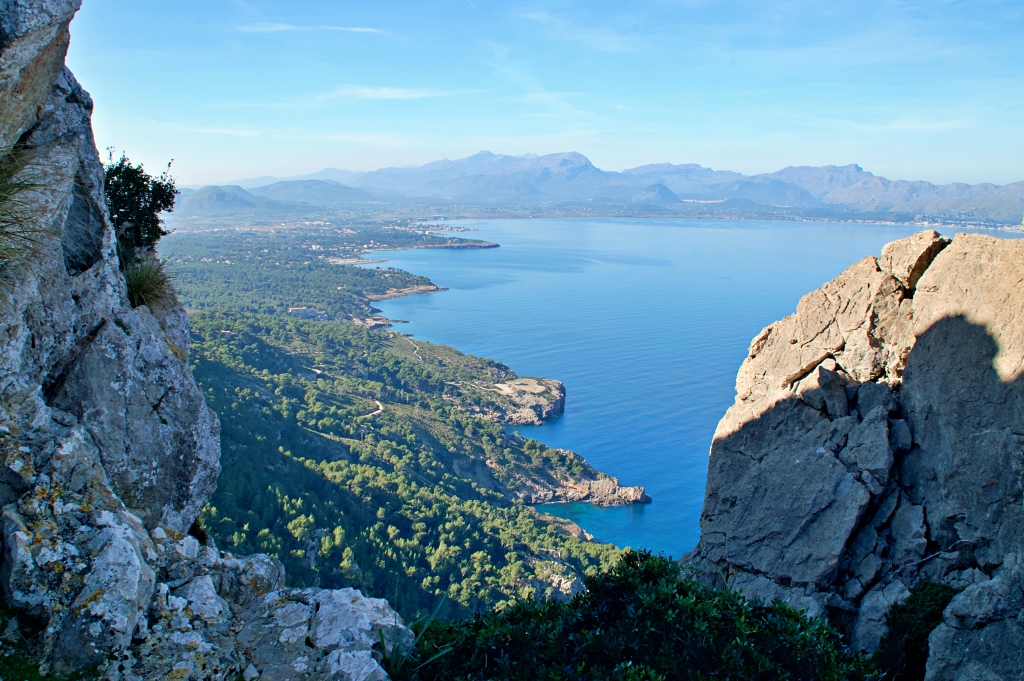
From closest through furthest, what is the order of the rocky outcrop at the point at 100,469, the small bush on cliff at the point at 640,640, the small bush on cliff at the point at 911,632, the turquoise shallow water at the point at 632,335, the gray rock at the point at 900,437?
the rocky outcrop at the point at 100,469
the small bush on cliff at the point at 640,640
the small bush on cliff at the point at 911,632
the gray rock at the point at 900,437
the turquoise shallow water at the point at 632,335

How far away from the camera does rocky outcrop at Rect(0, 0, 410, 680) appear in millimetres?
4867

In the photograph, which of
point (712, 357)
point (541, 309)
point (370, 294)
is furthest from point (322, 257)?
point (712, 357)

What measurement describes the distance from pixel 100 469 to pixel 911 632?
8.24m

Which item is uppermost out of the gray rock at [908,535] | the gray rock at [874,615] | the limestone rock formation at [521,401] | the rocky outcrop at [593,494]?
the gray rock at [908,535]

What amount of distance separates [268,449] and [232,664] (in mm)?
28507

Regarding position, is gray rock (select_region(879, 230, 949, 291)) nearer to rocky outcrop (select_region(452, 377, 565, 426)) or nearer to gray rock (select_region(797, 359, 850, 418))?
gray rock (select_region(797, 359, 850, 418))

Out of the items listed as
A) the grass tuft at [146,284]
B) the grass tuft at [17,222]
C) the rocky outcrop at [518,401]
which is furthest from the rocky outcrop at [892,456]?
the rocky outcrop at [518,401]

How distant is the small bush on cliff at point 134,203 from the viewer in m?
10.2

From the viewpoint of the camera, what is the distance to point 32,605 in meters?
4.67

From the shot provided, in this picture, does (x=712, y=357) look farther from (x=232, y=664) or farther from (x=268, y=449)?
(x=232, y=664)

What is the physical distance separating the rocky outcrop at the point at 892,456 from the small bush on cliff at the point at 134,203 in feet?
32.7

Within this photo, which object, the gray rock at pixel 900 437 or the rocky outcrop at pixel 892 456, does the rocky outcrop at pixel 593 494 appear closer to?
the rocky outcrop at pixel 892 456

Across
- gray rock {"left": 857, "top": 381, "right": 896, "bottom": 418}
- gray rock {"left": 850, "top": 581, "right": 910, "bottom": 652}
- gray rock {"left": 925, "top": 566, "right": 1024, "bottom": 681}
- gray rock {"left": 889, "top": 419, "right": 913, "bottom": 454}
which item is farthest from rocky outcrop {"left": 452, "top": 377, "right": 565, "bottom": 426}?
gray rock {"left": 925, "top": 566, "right": 1024, "bottom": 681}

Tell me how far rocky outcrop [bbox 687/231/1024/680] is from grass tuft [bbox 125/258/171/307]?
28.3 feet
